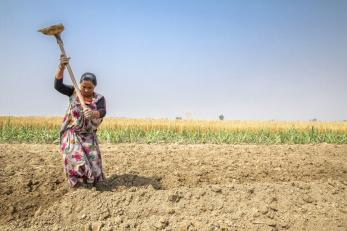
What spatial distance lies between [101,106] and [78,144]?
53 cm

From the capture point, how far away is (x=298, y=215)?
4.90 metres

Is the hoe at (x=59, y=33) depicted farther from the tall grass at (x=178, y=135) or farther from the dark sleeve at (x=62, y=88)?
the tall grass at (x=178, y=135)

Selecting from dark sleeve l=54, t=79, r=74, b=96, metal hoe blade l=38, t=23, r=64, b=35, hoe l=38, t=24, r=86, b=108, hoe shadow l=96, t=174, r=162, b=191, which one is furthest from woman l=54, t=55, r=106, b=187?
metal hoe blade l=38, t=23, r=64, b=35

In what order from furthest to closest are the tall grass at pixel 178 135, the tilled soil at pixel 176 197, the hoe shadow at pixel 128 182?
the tall grass at pixel 178 135
the hoe shadow at pixel 128 182
the tilled soil at pixel 176 197

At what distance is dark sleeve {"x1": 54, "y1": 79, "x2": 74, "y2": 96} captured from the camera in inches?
194

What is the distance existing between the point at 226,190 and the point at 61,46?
2.66 m

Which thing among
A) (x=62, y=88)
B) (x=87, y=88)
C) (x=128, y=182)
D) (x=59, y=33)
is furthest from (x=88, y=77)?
(x=128, y=182)

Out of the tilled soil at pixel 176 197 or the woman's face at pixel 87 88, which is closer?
the tilled soil at pixel 176 197

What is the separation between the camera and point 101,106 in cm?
521

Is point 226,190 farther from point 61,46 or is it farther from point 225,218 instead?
point 61,46

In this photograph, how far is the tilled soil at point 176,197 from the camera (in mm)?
4633

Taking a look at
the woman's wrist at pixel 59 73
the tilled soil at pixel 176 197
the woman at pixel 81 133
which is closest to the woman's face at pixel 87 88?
the woman at pixel 81 133

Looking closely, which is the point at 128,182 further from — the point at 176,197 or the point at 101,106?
the point at 101,106

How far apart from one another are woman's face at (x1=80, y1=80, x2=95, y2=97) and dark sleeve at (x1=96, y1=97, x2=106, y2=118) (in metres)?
0.16
